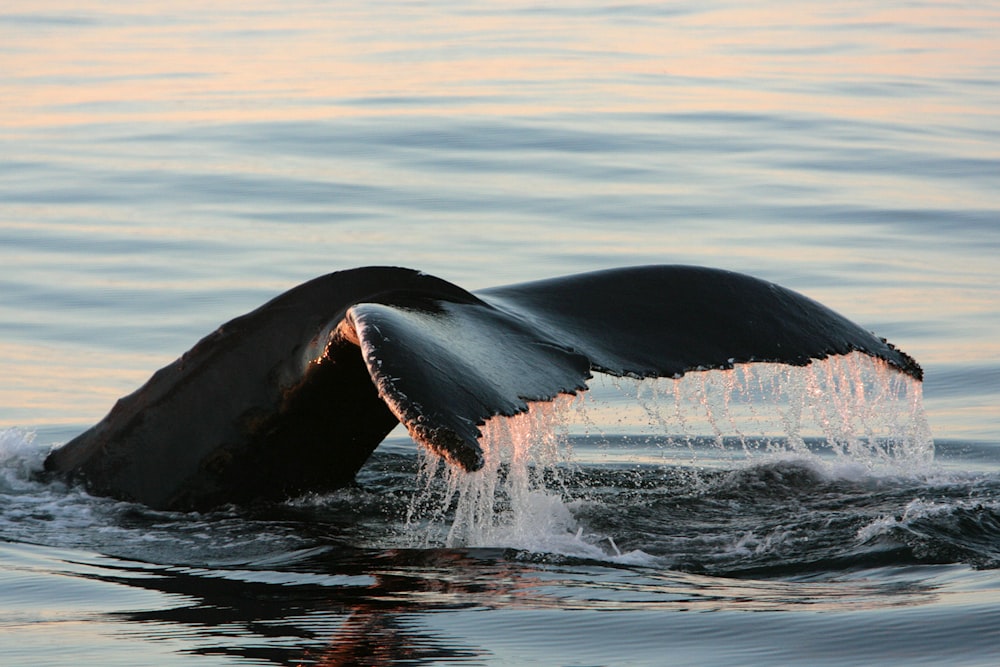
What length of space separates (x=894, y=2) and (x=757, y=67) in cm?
913

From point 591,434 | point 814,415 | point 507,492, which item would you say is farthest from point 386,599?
point 591,434

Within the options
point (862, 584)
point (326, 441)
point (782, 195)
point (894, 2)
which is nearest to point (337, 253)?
point (782, 195)

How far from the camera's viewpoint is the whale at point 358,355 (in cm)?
439

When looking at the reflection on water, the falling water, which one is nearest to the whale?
the falling water

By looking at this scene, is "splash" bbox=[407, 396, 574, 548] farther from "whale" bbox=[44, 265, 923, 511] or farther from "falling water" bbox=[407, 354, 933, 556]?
"whale" bbox=[44, 265, 923, 511]

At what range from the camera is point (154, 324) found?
9094 millimetres

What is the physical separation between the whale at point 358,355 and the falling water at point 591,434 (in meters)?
0.10

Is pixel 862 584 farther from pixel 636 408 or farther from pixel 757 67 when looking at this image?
pixel 757 67

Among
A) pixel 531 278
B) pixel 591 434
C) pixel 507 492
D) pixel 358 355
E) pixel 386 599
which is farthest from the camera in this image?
pixel 531 278

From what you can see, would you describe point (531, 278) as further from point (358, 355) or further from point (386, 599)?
point (386, 599)

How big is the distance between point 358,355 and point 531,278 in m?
5.48

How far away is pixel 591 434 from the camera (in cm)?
749

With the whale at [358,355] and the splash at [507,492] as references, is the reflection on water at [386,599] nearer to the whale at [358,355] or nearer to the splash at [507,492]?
the splash at [507,492]

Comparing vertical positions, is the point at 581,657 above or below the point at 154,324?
below
